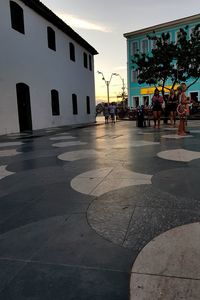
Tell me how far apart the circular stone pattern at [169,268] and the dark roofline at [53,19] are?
1531 cm

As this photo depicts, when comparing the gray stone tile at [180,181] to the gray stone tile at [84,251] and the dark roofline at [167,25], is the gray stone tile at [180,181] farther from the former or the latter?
the dark roofline at [167,25]

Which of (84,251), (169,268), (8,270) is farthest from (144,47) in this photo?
(8,270)

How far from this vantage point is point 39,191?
3641 millimetres

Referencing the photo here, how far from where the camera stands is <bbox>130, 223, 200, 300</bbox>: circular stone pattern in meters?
1.58

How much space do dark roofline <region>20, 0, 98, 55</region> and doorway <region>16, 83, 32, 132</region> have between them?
4.44m

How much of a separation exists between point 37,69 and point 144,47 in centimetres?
2950

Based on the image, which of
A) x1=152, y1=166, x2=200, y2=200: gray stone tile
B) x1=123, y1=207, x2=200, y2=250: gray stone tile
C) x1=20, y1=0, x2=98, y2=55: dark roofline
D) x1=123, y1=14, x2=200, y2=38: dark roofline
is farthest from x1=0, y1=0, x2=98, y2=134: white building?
x1=123, y1=14, x2=200, y2=38: dark roofline

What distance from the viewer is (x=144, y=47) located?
41.1 meters

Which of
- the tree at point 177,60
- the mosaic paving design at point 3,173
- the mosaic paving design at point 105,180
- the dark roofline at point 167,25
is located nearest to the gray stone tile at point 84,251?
the mosaic paving design at point 105,180

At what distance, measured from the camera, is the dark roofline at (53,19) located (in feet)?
48.3

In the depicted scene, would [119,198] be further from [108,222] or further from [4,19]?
[4,19]

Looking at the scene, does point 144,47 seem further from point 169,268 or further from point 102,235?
point 169,268

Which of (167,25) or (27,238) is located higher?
(167,25)

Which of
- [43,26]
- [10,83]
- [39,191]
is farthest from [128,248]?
[43,26]
